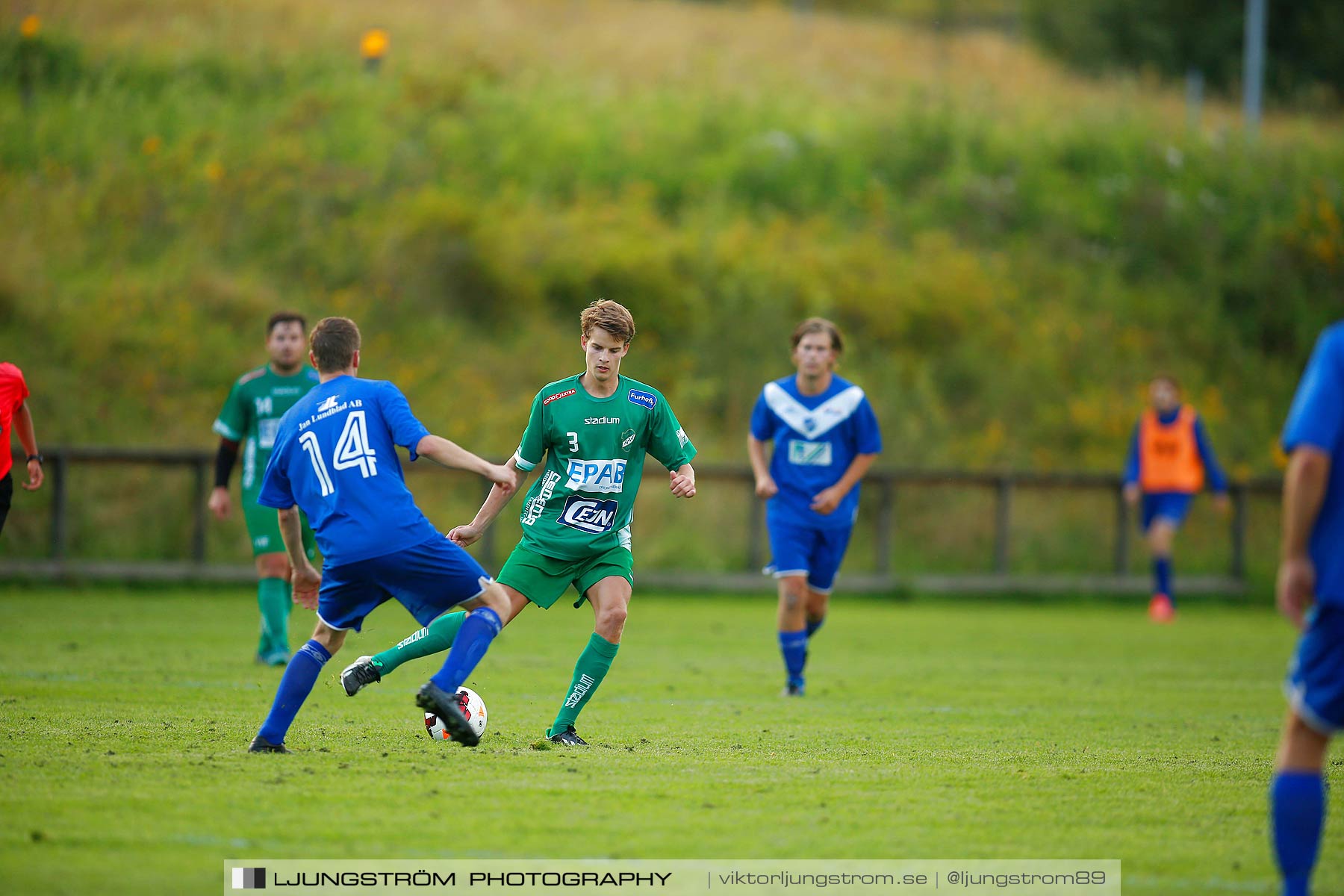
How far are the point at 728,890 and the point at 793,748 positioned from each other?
2566 millimetres

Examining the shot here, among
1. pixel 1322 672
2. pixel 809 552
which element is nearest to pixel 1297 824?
pixel 1322 672

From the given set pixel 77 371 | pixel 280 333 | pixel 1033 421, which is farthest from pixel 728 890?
pixel 1033 421

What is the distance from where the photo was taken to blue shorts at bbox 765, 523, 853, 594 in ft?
31.1

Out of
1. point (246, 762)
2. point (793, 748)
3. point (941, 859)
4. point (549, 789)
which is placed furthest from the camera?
point (793, 748)

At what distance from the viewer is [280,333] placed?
10.1m

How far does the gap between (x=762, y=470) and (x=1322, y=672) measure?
5.60 meters

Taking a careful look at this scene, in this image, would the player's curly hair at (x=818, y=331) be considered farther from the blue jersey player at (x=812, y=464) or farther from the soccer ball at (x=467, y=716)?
the soccer ball at (x=467, y=716)

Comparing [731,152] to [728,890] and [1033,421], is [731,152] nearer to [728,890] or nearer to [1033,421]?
[1033,421]

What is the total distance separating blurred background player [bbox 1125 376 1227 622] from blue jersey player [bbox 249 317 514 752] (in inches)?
488

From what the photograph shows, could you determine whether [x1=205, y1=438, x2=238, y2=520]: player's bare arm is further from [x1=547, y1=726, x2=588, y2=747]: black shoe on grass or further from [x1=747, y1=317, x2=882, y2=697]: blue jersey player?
[x1=547, y1=726, x2=588, y2=747]: black shoe on grass

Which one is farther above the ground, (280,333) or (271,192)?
(271,192)

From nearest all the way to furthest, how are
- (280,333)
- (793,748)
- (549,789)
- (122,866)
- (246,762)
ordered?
(122,866), (549,789), (246,762), (793,748), (280,333)

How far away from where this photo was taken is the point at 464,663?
6031 mm

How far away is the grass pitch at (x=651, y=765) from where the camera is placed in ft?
15.1
